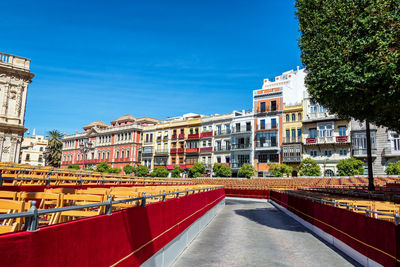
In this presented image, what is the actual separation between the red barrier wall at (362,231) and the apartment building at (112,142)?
221 feet

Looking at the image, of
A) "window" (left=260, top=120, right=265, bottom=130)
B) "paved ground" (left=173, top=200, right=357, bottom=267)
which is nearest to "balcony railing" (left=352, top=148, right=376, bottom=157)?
"window" (left=260, top=120, right=265, bottom=130)

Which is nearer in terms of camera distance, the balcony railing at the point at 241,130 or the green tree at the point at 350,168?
the green tree at the point at 350,168

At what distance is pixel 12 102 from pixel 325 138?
49280 mm

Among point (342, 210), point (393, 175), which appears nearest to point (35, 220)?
point (342, 210)

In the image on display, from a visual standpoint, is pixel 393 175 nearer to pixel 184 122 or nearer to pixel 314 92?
pixel 314 92

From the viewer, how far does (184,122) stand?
71812 millimetres

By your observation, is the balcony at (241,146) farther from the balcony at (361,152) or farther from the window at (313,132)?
the balcony at (361,152)

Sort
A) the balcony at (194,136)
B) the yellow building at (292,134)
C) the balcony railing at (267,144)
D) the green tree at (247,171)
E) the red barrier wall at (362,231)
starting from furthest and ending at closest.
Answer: the balcony at (194,136) → the balcony railing at (267,144) → the yellow building at (292,134) → the green tree at (247,171) → the red barrier wall at (362,231)

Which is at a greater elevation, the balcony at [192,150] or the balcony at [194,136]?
the balcony at [194,136]

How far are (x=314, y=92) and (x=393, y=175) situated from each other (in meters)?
33.5

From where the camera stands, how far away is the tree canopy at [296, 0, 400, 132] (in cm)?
1232

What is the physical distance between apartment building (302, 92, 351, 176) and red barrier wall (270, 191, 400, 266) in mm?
39424

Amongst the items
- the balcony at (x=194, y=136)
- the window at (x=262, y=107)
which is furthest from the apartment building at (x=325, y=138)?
the balcony at (x=194, y=136)

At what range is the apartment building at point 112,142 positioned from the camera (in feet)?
257
